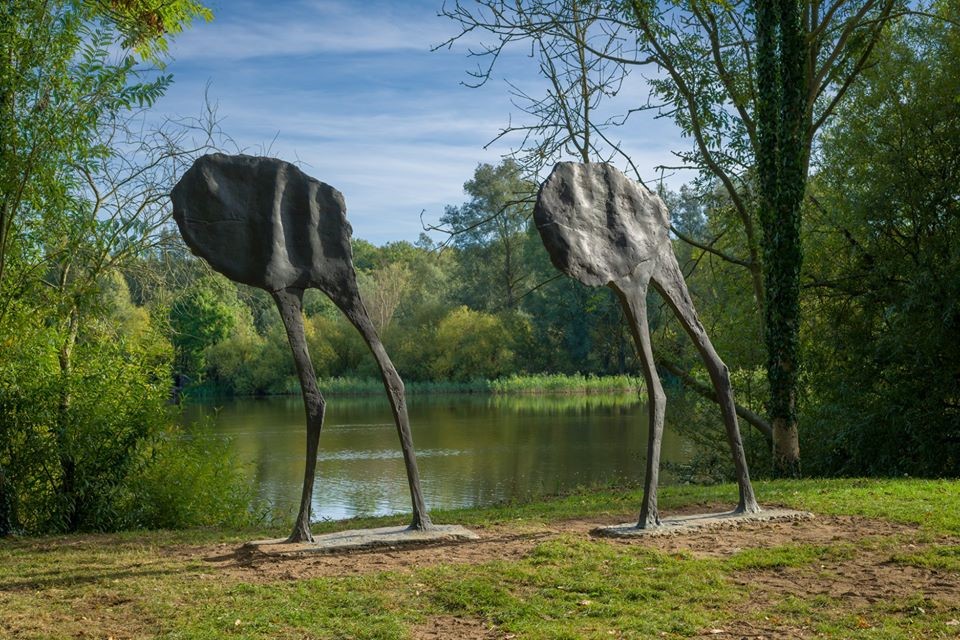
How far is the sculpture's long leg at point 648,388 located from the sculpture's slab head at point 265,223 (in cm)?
224

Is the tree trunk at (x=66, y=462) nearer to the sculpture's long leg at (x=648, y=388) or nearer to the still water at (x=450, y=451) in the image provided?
the still water at (x=450, y=451)

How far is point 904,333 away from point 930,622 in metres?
8.17

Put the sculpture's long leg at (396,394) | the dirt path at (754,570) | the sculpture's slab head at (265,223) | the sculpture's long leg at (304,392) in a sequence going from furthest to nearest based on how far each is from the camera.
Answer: the sculpture's long leg at (396,394), the sculpture's long leg at (304,392), the sculpture's slab head at (265,223), the dirt path at (754,570)

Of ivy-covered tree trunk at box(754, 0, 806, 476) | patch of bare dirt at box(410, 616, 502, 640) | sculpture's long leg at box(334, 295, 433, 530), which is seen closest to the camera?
patch of bare dirt at box(410, 616, 502, 640)

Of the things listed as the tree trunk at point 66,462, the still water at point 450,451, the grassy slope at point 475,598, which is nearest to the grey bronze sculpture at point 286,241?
the grassy slope at point 475,598

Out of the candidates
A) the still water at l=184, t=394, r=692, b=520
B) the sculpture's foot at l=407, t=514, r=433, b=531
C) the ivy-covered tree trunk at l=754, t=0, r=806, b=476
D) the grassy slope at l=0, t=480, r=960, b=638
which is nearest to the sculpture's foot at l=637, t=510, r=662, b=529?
the grassy slope at l=0, t=480, r=960, b=638

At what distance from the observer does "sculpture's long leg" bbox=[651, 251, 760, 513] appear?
8.08m

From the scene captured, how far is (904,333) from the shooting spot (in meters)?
12.5

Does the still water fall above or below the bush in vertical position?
below

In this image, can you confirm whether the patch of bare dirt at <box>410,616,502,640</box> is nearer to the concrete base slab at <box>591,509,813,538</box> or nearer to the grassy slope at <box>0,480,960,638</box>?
the grassy slope at <box>0,480,960,638</box>

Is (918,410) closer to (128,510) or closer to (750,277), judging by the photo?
(750,277)

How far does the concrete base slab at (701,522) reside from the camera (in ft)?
24.0

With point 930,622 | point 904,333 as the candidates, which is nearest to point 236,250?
point 930,622

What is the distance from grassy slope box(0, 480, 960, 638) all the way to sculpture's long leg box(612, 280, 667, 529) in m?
0.73
